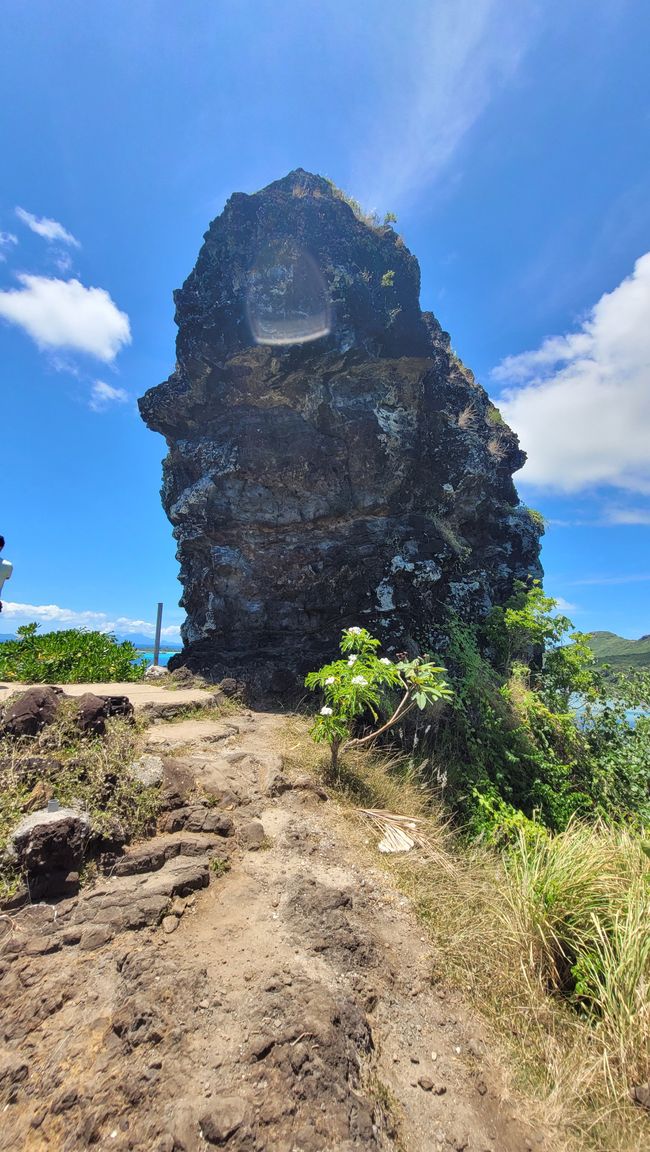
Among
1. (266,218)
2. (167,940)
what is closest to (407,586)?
(167,940)

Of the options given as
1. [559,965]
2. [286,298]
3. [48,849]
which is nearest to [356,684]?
[559,965]

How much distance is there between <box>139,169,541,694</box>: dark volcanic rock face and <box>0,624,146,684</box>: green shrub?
→ 170 centimetres

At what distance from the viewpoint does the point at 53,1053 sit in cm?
204

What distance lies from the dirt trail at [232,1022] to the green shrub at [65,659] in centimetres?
784

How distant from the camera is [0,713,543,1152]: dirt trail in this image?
184 cm

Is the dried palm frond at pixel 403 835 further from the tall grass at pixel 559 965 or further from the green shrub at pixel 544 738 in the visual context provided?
the green shrub at pixel 544 738

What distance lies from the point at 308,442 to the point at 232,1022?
1046 centimetres

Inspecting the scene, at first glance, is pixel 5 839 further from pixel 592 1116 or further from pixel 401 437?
pixel 401 437

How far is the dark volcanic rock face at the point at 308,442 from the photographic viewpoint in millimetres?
10547

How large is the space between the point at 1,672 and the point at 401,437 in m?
10.5

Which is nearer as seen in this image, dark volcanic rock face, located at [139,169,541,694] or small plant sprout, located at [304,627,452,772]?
small plant sprout, located at [304,627,452,772]

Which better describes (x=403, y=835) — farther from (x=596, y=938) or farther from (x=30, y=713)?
(x=30, y=713)

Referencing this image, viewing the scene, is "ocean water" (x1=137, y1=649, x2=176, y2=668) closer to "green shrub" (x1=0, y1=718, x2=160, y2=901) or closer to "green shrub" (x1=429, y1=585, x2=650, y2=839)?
"green shrub" (x1=0, y1=718, x2=160, y2=901)

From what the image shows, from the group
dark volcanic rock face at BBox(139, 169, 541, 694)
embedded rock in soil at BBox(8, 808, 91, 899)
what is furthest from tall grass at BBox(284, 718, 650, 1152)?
dark volcanic rock face at BBox(139, 169, 541, 694)
